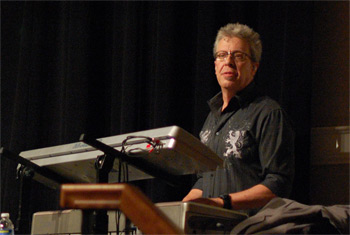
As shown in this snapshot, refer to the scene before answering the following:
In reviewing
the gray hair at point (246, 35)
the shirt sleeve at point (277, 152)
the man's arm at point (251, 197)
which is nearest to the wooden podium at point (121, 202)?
the man's arm at point (251, 197)

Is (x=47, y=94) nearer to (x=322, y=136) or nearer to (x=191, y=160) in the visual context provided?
(x=322, y=136)

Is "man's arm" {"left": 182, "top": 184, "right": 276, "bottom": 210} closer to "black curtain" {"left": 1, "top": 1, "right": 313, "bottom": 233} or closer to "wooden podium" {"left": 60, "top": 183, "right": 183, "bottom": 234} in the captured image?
"black curtain" {"left": 1, "top": 1, "right": 313, "bottom": 233}

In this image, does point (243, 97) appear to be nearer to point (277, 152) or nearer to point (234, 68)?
point (234, 68)

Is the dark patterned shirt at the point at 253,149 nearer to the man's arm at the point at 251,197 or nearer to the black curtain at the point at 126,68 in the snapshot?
the man's arm at the point at 251,197

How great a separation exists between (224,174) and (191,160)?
0.51 meters

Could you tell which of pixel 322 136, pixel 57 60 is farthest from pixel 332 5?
pixel 57 60

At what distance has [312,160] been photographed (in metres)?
2.38

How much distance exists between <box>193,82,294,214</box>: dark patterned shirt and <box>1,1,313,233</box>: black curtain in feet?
1.50

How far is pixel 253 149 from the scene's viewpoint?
187 centimetres

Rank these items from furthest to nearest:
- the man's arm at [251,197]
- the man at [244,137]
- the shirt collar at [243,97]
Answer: the shirt collar at [243,97]
the man at [244,137]
the man's arm at [251,197]

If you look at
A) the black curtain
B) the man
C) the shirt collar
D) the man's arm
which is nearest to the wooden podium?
the man

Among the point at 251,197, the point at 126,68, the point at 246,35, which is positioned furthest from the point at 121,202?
the point at 126,68

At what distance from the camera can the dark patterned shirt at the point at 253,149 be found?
1.79 meters

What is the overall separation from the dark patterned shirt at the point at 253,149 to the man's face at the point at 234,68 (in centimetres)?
7
